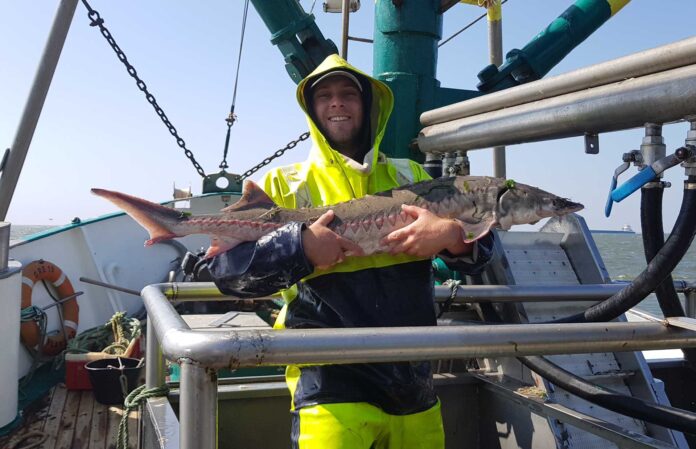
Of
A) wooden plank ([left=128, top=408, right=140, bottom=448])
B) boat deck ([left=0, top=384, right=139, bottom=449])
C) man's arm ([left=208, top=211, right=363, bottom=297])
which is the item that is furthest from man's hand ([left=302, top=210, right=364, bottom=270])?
boat deck ([left=0, top=384, right=139, bottom=449])

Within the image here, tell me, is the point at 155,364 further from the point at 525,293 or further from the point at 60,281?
the point at 60,281

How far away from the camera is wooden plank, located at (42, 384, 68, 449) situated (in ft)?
15.7

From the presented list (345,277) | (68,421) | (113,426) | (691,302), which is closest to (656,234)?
(345,277)

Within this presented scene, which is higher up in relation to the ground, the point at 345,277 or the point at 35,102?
the point at 35,102

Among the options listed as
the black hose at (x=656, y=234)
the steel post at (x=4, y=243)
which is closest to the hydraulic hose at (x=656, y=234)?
the black hose at (x=656, y=234)

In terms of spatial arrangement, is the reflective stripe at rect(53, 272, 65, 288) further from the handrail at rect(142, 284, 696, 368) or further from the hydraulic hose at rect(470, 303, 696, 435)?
the handrail at rect(142, 284, 696, 368)

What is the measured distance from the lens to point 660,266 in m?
2.13

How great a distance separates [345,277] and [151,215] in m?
0.73

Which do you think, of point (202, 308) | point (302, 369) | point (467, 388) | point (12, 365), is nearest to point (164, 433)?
point (302, 369)

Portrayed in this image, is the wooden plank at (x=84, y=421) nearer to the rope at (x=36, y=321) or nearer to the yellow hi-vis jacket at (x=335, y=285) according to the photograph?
the rope at (x=36, y=321)

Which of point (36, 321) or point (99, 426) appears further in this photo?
point (36, 321)

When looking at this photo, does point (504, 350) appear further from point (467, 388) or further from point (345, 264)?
point (467, 388)

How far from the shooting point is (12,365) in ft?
15.5

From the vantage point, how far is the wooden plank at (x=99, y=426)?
15.5 ft
